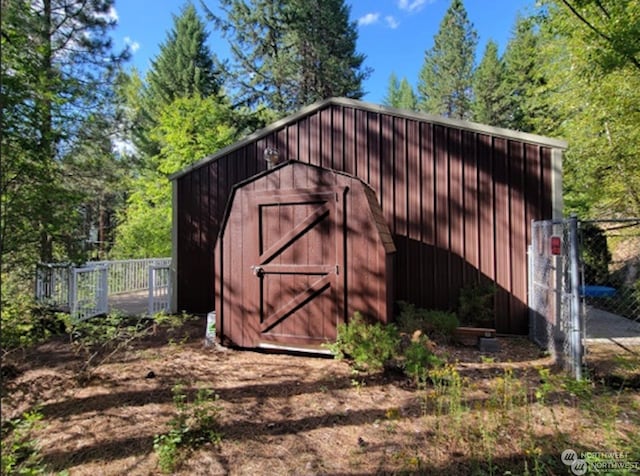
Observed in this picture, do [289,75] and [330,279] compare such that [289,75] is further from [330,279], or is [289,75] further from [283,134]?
[330,279]

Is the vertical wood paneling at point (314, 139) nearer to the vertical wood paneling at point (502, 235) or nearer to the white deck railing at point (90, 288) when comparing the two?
the vertical wood paneling at point (502, 235)

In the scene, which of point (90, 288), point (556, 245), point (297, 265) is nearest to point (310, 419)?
point (297, 265)

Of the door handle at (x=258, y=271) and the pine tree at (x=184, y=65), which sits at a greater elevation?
the pine tree at (x=184, y=65)

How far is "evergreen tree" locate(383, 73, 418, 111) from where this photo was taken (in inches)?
1102

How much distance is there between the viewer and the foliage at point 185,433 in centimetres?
222

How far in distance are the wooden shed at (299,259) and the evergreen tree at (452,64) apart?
19450mm

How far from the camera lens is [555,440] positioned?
239cm

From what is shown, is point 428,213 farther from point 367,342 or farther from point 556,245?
point 367,342

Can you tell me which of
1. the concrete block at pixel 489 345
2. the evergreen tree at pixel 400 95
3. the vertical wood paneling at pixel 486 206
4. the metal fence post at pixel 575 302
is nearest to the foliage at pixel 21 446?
the metal fence post at pixel 575 302

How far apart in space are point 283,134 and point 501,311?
→ 5.12 metres

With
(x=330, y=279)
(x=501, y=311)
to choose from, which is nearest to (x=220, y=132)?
(x=330, y=279)

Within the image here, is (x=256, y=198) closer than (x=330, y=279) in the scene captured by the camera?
No

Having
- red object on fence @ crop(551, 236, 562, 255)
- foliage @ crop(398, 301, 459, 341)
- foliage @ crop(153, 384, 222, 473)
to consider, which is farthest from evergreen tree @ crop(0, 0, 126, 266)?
red object on fence @ crop(551, 236, 562, 255)

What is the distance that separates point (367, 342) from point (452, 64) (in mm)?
21680
